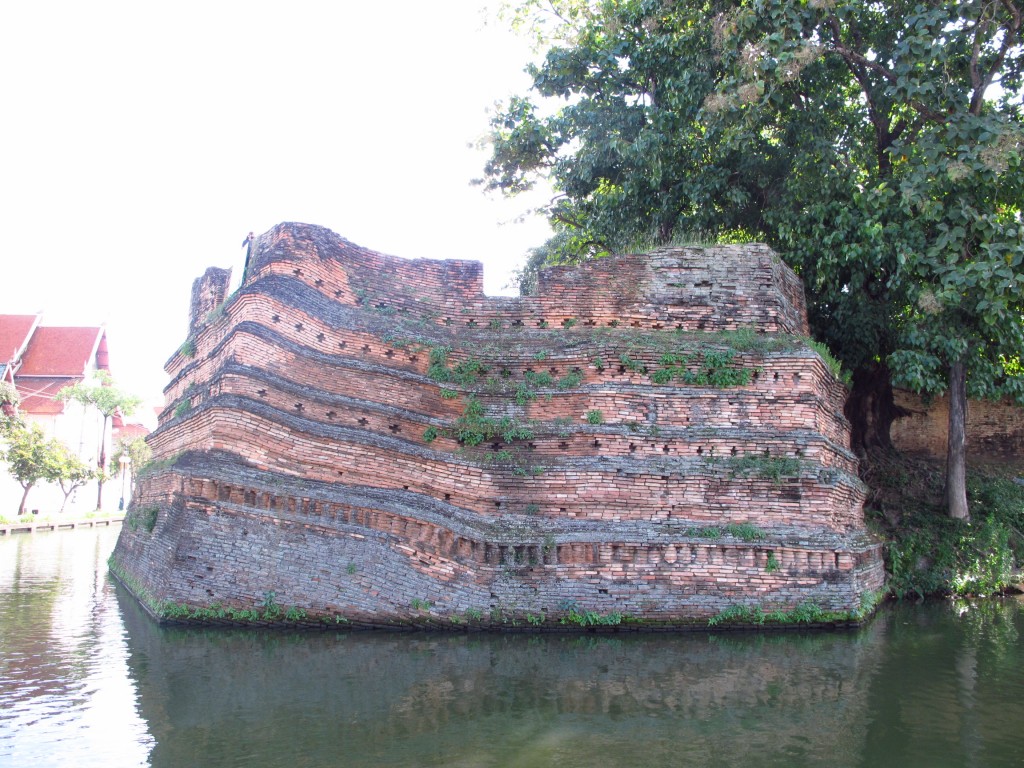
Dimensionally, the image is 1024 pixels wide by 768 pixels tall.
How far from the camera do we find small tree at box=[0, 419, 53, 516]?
28594 millimetres

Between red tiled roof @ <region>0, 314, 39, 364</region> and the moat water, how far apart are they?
110ft

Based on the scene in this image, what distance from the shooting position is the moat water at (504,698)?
532 centimetres

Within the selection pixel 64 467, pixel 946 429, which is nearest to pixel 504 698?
pixel 946 429

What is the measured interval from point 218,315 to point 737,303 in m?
7.42

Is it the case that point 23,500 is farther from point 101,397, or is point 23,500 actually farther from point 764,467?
point 764,467

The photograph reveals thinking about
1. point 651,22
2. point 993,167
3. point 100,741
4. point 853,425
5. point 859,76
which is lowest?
point 100,741

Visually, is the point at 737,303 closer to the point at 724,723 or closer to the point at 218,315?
the point at 724,723

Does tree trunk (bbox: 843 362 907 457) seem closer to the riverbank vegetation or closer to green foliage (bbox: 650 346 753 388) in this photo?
the riverbank vegetation

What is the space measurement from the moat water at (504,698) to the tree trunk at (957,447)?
164 inches

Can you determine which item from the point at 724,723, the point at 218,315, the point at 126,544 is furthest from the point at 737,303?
the point at 126,544

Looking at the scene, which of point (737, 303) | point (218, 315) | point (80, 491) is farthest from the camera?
point (80, 491)

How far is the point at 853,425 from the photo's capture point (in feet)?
Answer: 49.1

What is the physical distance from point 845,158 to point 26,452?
2821 cm

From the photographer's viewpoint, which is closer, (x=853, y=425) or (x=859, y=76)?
(x=859, y=76)
